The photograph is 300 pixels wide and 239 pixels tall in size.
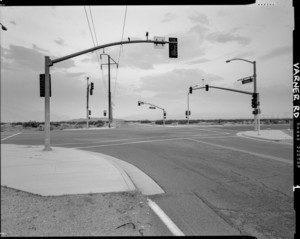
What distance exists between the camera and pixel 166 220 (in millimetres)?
3814

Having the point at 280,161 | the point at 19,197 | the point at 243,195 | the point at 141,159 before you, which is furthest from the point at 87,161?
the point at 280,161

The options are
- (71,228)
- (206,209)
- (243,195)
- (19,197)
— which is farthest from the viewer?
(243,195)

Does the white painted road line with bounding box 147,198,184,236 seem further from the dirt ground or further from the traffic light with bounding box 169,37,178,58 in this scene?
the traffic light with bounding box 169,37,178,58

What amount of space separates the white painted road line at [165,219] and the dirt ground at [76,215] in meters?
0.12

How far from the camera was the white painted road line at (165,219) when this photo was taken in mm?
3429

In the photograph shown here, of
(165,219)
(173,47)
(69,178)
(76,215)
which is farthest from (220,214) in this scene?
(173,47)

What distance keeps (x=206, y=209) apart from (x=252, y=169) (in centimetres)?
428

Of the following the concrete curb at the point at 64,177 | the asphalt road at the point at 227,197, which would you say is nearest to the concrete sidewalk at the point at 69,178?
the concrete curb at the point at 64,177

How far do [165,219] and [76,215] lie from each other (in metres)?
1.52

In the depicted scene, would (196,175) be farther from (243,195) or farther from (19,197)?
(19,197)

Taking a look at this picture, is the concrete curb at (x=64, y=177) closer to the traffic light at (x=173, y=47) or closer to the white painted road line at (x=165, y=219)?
the white painted road line at (x=165, y=219)

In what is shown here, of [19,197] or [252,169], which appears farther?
[252,169]

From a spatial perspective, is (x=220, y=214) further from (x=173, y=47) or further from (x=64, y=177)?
(x=173, y=47)

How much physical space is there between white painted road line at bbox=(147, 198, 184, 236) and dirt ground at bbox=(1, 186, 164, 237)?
118 mm
